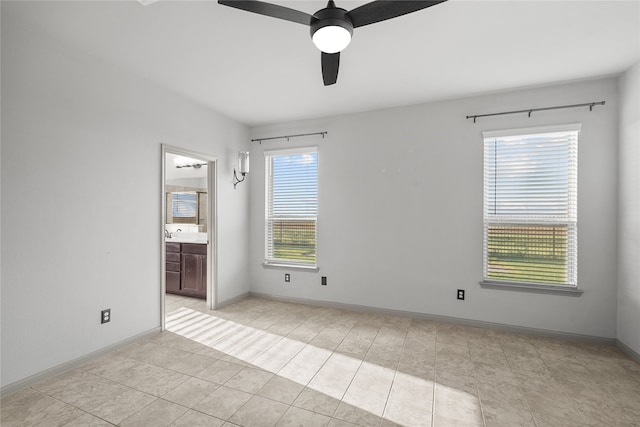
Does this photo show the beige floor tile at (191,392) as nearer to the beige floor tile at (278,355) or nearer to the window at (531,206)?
the beige floor tile at (278,355)

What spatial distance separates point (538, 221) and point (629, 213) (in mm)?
706

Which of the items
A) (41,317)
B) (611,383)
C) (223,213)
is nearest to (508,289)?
(611,383)

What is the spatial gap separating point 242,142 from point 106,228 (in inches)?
93.8

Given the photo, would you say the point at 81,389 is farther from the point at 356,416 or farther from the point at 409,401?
the point at 409,401

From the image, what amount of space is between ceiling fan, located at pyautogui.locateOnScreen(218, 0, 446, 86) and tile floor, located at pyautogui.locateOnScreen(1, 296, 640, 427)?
92.5 inches

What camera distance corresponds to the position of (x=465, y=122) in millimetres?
3535

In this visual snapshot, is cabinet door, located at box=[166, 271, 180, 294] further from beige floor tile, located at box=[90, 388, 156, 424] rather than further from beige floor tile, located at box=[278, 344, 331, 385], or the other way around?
beige floor tile, located at box=[278, 344, 331, 385]

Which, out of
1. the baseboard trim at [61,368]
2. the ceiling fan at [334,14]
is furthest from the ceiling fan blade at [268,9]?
the baseboard trim at [61,368]

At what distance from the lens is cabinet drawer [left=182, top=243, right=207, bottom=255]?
4466 mm

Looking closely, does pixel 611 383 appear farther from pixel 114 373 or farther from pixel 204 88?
pixel 204 88

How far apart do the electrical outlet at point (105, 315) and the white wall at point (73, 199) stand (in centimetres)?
4

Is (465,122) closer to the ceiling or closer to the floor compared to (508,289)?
closer to the ceiling

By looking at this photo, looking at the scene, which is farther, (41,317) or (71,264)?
(71,264)

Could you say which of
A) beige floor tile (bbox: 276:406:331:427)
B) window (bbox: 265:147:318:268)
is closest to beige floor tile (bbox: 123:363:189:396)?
beige floor tile (bbox: 276:406:331:427)
